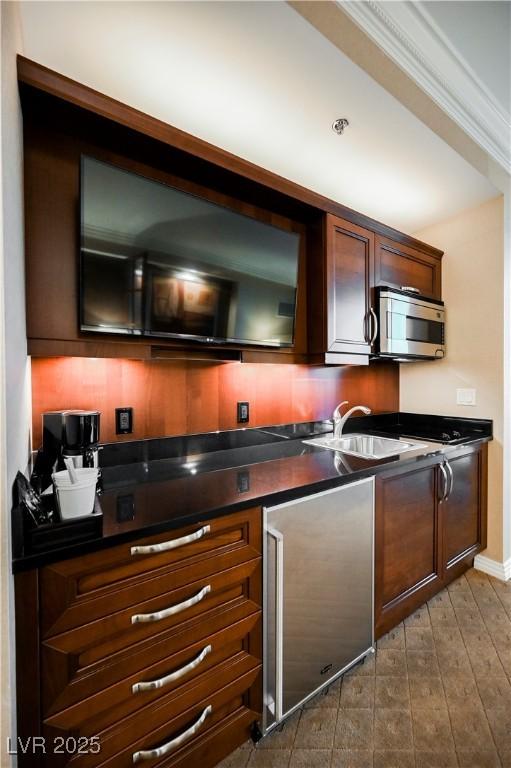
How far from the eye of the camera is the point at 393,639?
174 cm

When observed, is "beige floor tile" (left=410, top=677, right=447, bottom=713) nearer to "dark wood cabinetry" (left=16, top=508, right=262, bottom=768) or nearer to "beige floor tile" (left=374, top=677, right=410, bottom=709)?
"beige floor tile" (left=374, top=677, right=410, bottom=709)

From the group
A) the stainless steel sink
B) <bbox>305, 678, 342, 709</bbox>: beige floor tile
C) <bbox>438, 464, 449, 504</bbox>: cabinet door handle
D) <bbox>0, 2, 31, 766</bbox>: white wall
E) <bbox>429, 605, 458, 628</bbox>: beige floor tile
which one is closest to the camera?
<bbox>0, 2, 31, 766</bbox>: white wall

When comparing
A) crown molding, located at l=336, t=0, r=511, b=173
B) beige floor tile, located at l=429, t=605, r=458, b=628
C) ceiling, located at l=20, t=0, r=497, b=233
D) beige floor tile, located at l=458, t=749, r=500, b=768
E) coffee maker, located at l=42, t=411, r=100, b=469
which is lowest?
beige floor tile, located at l=429, t=605, r=458, b=628

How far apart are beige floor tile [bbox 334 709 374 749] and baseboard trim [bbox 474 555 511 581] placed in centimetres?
147

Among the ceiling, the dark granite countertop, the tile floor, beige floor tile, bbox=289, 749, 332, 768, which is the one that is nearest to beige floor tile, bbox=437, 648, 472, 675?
the tile floor

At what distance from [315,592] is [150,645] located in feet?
2.13

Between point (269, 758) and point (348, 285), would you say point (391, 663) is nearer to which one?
point (269, 758)

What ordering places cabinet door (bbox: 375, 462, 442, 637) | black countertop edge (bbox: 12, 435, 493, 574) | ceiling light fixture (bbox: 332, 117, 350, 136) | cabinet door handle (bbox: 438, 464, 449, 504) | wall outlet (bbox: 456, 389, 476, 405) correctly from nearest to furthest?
1. black countertop edge (bbox: 12, 435, 493, 574)
2. ceiling light fixture (bbox: 332, 117, 350, 136)
3. cabinet door (bbox: 375, 462, 442, 637)
4. cabinet door handle (bbox: 438, 464, 449, 504)
5. wall outlet (bbox: 456, 389, 476, 405)

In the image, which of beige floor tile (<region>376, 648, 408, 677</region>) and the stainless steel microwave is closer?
beige floor tile (<region>376, 648, 408, 677</region>)

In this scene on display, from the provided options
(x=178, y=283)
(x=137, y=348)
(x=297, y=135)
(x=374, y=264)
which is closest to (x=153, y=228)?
(x=178, y=283)

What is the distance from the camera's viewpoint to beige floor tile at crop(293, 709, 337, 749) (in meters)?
1.24

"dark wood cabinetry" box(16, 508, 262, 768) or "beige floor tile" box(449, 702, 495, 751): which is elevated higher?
"dark wood cabinetry" box(16, 508, 262, 768)

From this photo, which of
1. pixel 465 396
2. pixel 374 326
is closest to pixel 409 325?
pixel 374 326

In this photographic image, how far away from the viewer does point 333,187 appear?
2.05 metres
